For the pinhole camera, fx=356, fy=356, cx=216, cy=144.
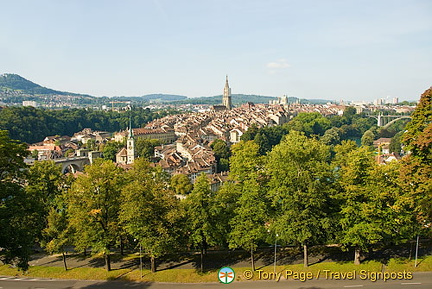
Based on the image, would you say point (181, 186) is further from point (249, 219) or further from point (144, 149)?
point (144, 149)

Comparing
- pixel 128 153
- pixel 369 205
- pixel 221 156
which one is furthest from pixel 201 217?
pixel 128 153

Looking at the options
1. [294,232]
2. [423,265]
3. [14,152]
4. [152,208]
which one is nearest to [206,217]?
[152,208]

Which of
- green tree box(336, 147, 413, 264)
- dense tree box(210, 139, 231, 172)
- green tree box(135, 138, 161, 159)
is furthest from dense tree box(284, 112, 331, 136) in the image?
green tree box(336, 147, 413, 264)

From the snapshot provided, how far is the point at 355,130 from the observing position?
106m

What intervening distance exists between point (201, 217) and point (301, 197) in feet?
15.8

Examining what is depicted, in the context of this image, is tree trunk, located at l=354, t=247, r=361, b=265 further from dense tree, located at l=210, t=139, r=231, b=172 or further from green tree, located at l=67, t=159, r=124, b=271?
dense tree, located at l=210, t=139, r=231, b=172

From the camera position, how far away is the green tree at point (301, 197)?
16.4 metres

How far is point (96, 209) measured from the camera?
1719 cm

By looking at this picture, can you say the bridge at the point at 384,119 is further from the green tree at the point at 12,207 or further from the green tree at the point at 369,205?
the green tree at the point at 12,207

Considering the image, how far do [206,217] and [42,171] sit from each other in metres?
11.2

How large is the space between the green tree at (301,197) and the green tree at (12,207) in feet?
34.4

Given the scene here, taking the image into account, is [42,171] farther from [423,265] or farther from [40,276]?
[423,265]

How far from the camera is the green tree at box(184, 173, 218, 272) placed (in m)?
16.7

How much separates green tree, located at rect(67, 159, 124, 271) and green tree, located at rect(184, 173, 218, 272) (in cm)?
362
